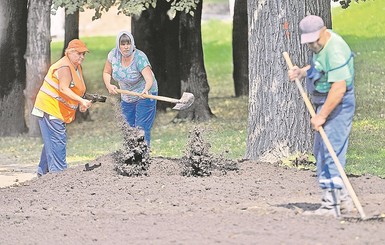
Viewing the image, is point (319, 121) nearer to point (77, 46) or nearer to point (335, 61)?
point (335, 61)

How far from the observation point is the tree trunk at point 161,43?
23281 millimetres

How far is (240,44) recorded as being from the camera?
25.0 meters

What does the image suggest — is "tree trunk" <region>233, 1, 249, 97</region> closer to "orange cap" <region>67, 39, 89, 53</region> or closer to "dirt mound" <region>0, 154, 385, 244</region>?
"orange cap" <region>67, 39, 89, 53</region>

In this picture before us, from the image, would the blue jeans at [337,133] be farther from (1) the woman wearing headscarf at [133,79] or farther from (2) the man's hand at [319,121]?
(1) the woman wearing headscarf at [133,79]

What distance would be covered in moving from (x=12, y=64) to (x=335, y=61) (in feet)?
44.1

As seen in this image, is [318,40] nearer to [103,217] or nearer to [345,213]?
[345,213]

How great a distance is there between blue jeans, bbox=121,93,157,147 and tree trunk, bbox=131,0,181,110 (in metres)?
10.2

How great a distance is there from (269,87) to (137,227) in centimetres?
418

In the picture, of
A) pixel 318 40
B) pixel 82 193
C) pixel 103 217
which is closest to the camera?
pixel 318 40

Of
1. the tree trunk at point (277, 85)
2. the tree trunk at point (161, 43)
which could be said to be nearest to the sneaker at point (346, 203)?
the tree trunk at point (277, 85)

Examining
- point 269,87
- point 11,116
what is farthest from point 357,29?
point 269,87

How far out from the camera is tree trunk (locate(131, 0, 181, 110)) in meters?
23.3

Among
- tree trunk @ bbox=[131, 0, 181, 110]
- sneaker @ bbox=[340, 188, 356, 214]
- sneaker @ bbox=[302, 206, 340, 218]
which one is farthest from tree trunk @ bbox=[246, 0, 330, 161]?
tree trunk @ bbox=[131, 0, 181, 110]

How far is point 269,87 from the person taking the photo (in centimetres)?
1292
